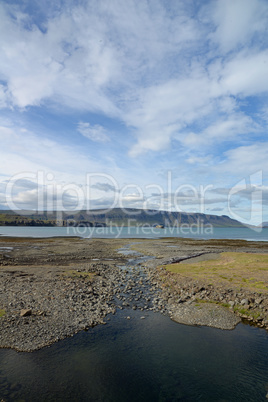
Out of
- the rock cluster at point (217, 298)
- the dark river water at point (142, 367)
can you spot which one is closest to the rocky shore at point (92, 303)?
the rock cluster at point (217, 298)

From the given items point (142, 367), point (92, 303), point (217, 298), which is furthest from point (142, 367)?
point (217, 298)

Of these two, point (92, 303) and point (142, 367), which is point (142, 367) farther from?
point (92, 303)

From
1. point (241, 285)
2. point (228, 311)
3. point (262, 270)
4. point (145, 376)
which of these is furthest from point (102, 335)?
point (262, 270)

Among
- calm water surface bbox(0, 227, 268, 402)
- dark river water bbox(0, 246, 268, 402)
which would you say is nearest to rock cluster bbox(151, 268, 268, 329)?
dark river water bbox(0, 246, 268, 402)

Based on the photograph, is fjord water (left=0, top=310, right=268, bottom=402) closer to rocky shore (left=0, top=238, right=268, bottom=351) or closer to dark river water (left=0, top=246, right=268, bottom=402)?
dark river water (left=0, top=246, right=268, bottom=402)

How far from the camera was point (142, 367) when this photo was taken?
49.2 feet

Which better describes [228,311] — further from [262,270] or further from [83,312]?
[262,270]

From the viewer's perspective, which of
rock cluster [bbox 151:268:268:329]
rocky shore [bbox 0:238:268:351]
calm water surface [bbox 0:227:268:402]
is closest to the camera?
calm water surface [bbox 0:227:268:402]

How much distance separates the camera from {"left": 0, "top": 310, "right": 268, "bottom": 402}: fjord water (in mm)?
12703

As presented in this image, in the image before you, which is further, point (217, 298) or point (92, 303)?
point (217, 298)

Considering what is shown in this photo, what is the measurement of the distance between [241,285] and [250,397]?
66.7ft

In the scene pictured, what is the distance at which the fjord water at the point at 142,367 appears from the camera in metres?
12.7

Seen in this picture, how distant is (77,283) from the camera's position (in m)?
32.6

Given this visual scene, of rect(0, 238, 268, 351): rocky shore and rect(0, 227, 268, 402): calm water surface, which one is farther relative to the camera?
rect(0, 238, 268, 351): rocky shore
